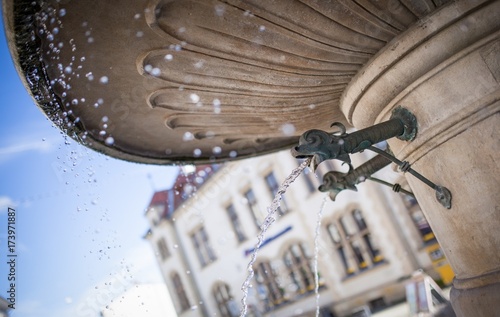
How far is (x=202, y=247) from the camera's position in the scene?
19656mm

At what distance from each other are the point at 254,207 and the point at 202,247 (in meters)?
4.38

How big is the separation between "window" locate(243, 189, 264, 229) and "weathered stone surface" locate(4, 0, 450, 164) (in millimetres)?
14181

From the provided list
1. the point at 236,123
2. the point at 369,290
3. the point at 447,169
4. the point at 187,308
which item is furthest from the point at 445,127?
the point at 187,308

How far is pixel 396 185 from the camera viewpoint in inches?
93.8

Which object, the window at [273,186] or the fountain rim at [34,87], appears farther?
the window at [273,186]

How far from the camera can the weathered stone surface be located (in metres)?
1.58

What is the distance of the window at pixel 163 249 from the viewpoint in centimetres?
2163

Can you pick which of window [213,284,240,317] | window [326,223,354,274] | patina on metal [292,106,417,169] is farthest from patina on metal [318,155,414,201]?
window [213,284,240,317]

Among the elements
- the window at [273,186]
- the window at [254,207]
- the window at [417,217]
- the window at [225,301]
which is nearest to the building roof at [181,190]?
the window at [254,207]

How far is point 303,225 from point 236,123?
502 inches

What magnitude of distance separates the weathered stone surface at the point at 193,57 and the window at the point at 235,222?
15.4m

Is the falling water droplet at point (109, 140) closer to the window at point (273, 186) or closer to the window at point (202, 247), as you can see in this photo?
the window at point (273, 186)

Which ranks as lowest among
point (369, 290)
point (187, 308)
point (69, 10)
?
point (369, 290)

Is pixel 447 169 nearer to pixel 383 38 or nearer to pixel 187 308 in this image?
pixel 383 38
